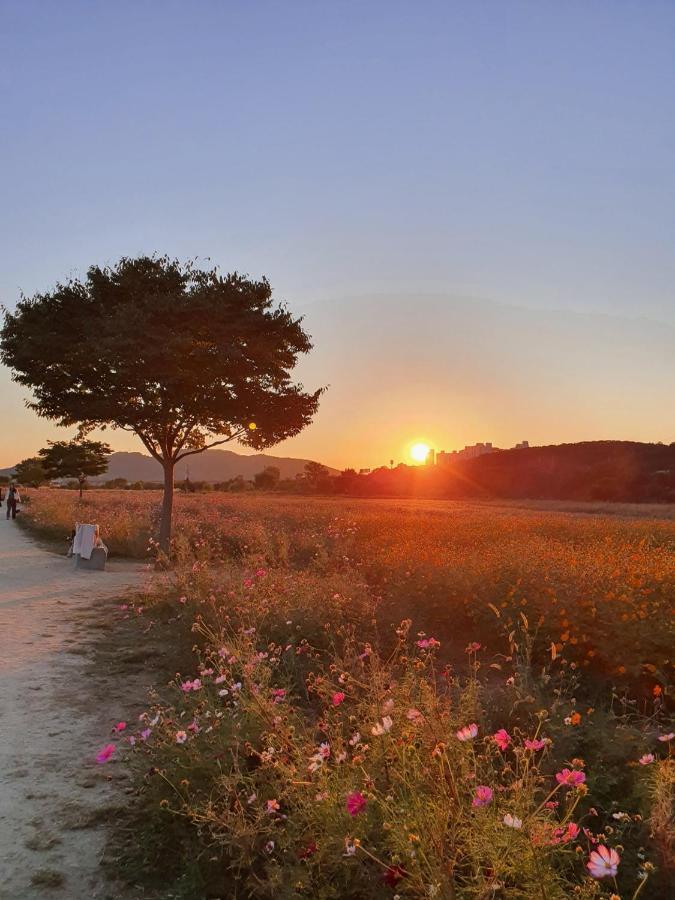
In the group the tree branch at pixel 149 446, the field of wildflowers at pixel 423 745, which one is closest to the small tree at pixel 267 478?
the tree branch at pixel 149 446

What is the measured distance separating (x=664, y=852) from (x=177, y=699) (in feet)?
12.0

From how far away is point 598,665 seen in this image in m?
5.54

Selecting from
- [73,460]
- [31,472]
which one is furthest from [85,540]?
[31,472]

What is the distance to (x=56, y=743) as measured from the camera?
466 centimetres

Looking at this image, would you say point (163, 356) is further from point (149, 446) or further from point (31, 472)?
point (31, 472)

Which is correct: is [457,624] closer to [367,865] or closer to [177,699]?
[177,699]

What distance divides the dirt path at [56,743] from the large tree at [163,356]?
19.5ft

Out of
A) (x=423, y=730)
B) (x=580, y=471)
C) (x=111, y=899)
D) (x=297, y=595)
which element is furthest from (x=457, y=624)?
(x=580, y=471)

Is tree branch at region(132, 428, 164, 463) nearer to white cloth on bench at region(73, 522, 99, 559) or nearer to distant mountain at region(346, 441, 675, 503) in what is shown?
white cloth on bench at region(73, 522, 99, 559)

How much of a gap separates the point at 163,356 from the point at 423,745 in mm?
12309

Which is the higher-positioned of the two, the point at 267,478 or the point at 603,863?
the point at 267,478

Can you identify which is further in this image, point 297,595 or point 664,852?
point 297,595

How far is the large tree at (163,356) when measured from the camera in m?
14.3

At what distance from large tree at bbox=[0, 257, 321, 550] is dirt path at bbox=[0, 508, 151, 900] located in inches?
235
